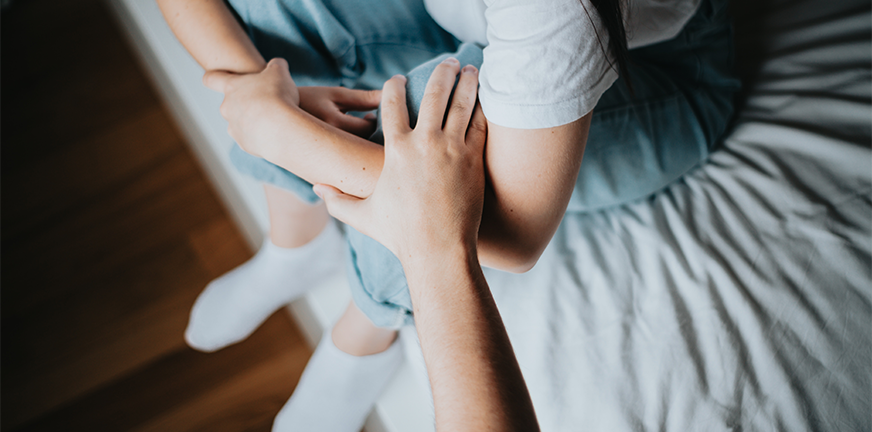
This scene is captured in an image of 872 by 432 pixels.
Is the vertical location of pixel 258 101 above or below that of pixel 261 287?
above

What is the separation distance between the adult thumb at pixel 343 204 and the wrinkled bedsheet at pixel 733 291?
8.1 inches

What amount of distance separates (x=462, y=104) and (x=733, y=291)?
1.19ft

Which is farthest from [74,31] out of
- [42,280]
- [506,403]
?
[506,403]

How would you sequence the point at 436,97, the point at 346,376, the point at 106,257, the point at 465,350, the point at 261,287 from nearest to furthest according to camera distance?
the point at 465,350 < the point at 436,97 < the point at 346,376 < the point at 261,287 < the point at 106,257

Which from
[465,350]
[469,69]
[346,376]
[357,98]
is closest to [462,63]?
[469,69]

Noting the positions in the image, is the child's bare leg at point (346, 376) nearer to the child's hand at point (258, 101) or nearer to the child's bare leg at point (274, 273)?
the child's bare leg at point (274, 273)

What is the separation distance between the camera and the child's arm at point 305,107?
0.52m

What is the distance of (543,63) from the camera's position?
1.28ft

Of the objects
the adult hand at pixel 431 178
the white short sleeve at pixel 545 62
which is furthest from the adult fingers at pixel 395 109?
the white short sleeve at pixel 545 62

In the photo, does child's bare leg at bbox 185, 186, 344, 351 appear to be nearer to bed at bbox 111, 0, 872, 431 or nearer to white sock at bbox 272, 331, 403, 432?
white sock at bbox 272, 331, 403, 432

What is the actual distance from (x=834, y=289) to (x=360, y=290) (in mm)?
536

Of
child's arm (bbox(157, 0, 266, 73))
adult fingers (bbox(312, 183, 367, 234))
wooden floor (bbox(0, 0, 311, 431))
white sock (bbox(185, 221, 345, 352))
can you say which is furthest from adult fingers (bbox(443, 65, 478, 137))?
wooden floor (bbox(0, 0, 311, 431))

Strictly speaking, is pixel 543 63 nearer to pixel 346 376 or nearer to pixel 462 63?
pixel 462 63

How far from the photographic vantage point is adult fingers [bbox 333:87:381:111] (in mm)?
610
